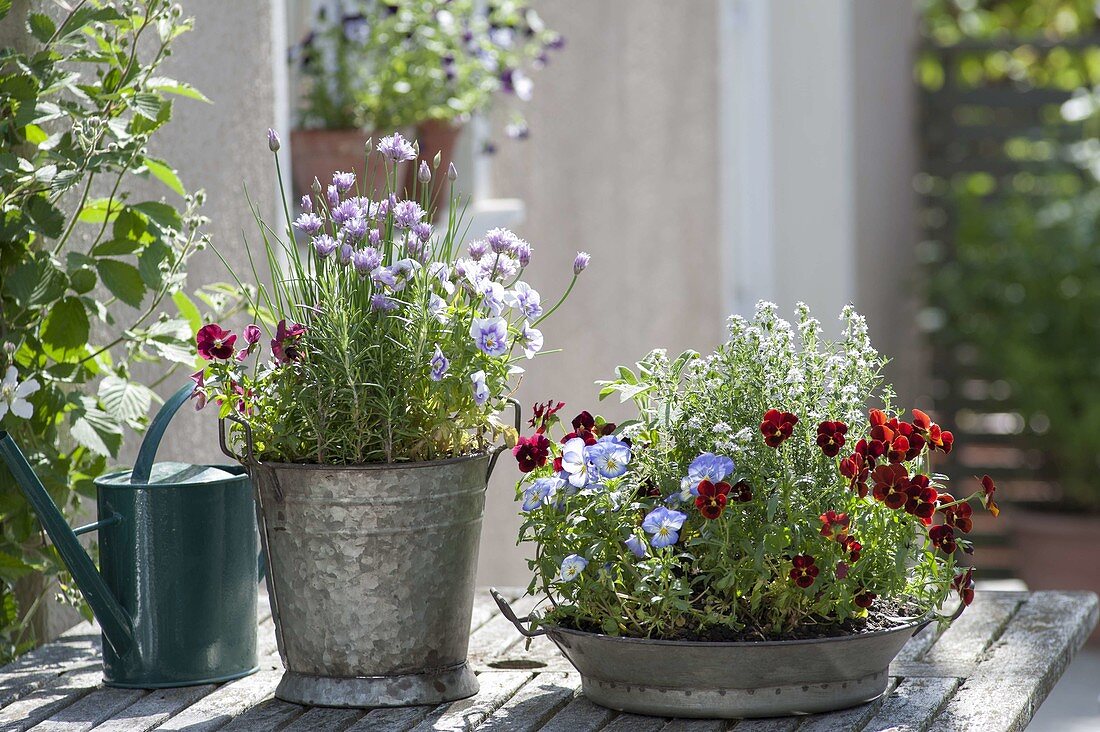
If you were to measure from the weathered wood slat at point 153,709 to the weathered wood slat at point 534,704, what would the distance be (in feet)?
0.99

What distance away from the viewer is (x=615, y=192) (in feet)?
13.5

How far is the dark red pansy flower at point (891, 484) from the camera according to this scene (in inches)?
53.8

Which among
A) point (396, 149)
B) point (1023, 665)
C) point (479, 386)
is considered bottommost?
point (1023, 665)

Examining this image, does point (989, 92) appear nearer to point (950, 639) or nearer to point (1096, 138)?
point (1096, 138)

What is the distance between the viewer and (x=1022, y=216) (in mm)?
5090

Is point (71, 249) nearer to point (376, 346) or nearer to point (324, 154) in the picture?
point (376, 346)

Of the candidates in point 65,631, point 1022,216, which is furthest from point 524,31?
point 1022,216

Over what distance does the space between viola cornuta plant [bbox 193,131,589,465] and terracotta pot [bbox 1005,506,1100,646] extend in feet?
12.5

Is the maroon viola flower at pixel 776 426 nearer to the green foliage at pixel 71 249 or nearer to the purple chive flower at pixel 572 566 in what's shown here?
the purple chive flower at pixel 572 566

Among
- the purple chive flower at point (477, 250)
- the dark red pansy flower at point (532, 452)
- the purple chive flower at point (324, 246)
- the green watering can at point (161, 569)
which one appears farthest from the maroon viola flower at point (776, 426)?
the green watering can at point (161, 569)

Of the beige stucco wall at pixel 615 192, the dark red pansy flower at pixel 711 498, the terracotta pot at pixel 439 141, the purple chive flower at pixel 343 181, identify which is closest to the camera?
the dark red pansy flower at pixel 711 498

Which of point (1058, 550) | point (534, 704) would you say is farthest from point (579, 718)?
point (1058, 550)

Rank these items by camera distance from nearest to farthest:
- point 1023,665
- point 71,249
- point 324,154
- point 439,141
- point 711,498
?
point 711,498 → point 1023,665 → point 71,249 → point 324,154 → point 439,141

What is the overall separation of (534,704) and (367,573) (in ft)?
0.67
